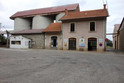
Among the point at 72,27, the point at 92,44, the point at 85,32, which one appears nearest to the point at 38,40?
the point at 72,27

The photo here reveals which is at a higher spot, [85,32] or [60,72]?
[85,32]

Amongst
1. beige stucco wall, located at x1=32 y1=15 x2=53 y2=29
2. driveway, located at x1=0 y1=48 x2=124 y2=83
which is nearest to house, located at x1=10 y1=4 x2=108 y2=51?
beige stucco wall, located at x1=32 y1=15 x2=53 y2=29

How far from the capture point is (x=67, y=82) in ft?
12.6

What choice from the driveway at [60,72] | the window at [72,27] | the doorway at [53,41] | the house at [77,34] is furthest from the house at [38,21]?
the driveway at [60,72]

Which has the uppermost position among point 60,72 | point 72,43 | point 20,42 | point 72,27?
point 72,27

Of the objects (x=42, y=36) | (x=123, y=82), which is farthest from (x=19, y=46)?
(x=123, y=82)

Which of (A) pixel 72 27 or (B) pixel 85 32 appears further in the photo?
(A) pixel 72 27

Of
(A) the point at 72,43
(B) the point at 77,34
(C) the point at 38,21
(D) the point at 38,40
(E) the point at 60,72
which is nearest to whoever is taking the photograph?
(E) the point at 60,72

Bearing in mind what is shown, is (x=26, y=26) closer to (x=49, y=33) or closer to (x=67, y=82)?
(x=49, y=33)

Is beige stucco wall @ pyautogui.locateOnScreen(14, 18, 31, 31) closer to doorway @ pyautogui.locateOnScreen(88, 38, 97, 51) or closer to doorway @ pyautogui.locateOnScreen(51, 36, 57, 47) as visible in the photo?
doorway @ pyautogui.locateOnScreen(51, 36, 57, 47)

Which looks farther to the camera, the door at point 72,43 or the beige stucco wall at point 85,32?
the door at point 72,43

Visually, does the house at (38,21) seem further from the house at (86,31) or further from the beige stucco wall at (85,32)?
the house at (86,31)

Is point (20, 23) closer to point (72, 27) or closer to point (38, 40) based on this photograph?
point (38, 40)

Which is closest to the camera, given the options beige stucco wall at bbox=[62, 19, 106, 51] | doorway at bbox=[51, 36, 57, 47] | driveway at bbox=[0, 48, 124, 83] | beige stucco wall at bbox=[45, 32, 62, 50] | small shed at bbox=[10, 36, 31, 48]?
driveway at bbox=[0, 48, 124, 83]
